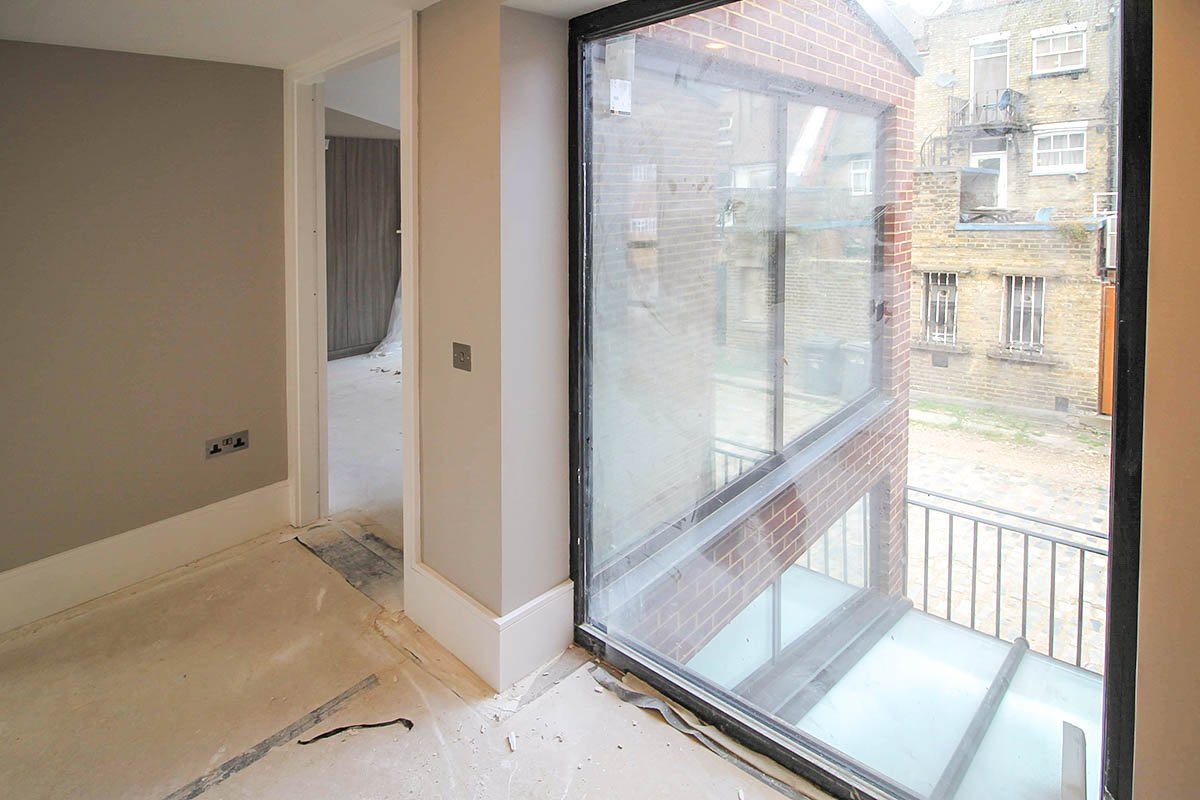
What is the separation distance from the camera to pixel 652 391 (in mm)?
2291

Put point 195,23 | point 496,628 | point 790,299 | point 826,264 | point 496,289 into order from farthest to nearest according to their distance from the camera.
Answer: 1. point 195,23
2. point 496,628
3. point 496,289
4. point 790,299
5. point 826,264

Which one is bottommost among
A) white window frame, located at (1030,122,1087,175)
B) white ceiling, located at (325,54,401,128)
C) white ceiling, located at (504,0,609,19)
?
white window frame, located at (1030,122,1087,175)

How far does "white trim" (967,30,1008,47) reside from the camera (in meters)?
1.38

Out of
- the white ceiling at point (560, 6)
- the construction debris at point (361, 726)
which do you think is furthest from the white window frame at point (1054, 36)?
Result: the construction debris at point (361, 726)

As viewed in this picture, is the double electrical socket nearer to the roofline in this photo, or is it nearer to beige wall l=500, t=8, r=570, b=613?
beige wall l=500, t=8, r=570, b=613

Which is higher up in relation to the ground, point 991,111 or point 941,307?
point 991,111

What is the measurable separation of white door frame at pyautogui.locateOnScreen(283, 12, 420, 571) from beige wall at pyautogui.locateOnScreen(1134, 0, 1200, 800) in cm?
199

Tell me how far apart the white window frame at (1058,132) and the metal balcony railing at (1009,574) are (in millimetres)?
710

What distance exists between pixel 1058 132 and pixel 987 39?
10.6 inches

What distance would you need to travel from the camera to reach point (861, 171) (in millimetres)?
1656

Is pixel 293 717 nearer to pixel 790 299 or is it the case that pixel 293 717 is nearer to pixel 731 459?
pixel 731 459

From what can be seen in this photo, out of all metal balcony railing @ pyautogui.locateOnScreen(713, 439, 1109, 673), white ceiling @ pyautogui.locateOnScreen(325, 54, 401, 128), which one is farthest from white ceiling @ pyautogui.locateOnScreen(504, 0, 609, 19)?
white ceiling @ pyautogui.locateOnScreen(325, 54, 401, 128)

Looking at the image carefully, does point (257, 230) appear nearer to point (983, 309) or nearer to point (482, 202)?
point (482, 202)

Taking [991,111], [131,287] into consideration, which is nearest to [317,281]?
[131,287]
